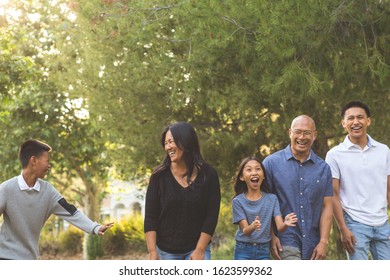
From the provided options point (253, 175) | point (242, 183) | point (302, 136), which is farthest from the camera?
point (242, 183)

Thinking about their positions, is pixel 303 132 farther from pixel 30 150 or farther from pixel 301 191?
pixel 30 150

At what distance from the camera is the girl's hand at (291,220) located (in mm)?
5828

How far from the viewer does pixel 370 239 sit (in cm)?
639

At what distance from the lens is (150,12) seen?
11.4m

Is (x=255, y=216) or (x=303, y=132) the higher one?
(x=303, y=132)

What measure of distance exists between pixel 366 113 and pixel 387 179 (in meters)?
0.57

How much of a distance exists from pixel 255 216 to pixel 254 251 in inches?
10.5

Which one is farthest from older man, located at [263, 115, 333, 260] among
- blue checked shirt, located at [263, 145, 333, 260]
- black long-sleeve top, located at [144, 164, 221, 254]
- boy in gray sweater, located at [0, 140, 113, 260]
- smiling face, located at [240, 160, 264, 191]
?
boy in gray sweater, located at [0, 140, 113, 260]

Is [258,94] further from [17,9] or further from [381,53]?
[17,9]

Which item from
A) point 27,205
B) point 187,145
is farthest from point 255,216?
point 27,205

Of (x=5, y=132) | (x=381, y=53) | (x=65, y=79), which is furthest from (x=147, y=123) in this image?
(x=5, y=132)

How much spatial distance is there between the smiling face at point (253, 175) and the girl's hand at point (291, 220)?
1.17 ft

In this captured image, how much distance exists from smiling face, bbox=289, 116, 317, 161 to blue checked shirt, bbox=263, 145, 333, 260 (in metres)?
0.05

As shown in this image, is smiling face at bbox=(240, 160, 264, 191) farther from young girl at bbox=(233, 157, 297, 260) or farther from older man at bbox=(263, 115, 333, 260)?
older man at bbox=(263, 115, 333, 260)
